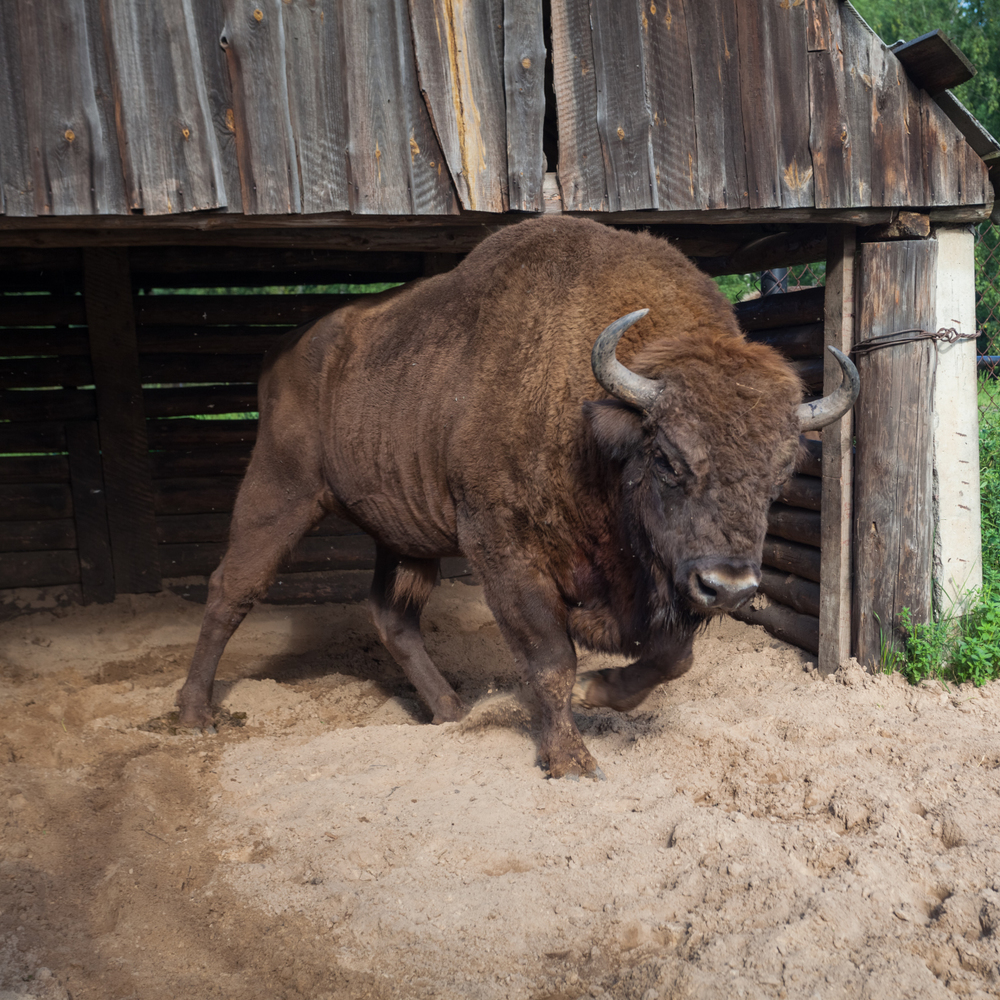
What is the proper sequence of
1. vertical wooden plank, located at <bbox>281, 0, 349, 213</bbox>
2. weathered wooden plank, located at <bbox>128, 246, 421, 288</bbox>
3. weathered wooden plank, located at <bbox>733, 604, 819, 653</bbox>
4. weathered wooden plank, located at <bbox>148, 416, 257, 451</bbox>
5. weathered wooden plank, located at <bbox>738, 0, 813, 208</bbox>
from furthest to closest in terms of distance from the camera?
weathered wooden plank, located at <bbox>148, 416, 257, 451</bbox> → weathered wooden plank, located at <bbox>128, 246, 421, 288</bbox> → weathered wooden plank, located at <bbox>733, 604, 819, 653</bbox> → weathered wooden plank, located at <bbox>738, 0, 813, 208</bbox> → vertical wooden plank, located at <bbox>281, 0, 349, 213</bbox>

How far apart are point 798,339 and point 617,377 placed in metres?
2.52

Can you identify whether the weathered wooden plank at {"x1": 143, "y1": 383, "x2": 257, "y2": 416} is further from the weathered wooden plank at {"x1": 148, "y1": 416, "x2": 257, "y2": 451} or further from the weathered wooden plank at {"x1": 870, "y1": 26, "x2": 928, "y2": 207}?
the weathered wooden plank at {"x1": 870, "y1": 26, "x2": 928, "y2": 207}

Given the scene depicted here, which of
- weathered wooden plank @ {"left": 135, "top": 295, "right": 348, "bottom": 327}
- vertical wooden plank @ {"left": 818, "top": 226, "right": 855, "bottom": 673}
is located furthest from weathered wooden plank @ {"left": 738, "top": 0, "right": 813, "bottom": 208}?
weathered wooden plank @ {"left": 135, "top": 295, "right": 348, "bottom": 327}

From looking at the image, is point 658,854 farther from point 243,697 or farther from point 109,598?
point 109,598

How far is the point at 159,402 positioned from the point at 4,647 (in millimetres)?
2045

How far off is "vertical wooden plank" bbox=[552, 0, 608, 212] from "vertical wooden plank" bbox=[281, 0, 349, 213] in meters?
0.99

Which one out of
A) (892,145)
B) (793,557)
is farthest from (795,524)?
(892,145)

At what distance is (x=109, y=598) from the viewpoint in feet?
21.8

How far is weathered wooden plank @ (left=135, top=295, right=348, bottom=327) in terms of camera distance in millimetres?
6660

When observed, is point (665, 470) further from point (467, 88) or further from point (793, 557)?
point (793, 557)

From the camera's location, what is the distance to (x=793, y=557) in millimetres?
5305

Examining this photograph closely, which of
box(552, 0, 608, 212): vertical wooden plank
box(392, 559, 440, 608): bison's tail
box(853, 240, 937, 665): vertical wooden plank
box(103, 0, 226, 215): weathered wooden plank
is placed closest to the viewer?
box(103, 0, 226, 215): weathered wooden plank

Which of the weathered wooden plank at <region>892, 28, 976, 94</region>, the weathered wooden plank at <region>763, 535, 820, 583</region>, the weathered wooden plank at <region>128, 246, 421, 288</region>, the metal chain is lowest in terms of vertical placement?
the weathered wooden plank at <region>763, 535, 820, 583</region>

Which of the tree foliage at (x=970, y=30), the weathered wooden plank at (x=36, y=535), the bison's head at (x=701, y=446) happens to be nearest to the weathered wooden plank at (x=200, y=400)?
the weathered wooden plank at (x=36, y=535)
